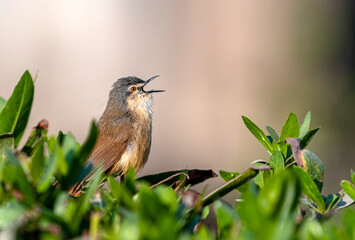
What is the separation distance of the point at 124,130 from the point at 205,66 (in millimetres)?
4503

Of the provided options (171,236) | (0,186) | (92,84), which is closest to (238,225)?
(171,236)

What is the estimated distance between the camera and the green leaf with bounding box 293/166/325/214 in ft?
5.95

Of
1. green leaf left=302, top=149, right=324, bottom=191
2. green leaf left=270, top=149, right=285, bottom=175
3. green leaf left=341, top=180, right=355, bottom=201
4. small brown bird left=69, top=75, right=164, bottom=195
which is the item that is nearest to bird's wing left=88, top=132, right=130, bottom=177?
small brown bird left=69, top=75, right=164, bottom=195

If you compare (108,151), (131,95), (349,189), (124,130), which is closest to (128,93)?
(131,95)

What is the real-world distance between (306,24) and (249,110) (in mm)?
1938

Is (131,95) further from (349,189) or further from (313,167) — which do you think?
(349,189)

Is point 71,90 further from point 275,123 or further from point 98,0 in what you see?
point 275,123

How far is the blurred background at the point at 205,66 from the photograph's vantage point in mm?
9594

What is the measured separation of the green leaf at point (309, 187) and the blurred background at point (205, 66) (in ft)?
24.8

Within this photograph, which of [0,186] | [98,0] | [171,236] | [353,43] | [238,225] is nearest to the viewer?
[171,236]

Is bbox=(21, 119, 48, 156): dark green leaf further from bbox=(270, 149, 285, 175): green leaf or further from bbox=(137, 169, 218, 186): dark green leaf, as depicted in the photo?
bbox=(270, 149, 285, 175): green leaf

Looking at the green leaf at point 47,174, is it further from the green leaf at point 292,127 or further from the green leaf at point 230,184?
the green leaf at point 292,127

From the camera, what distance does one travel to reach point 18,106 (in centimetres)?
202

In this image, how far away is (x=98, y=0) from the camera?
9680mm
